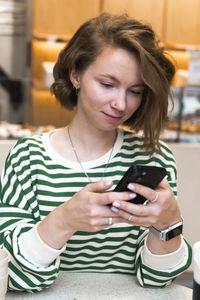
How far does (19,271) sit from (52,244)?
0.12 metres

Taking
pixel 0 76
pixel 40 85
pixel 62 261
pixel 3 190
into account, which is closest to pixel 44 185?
A: pixel 3 190

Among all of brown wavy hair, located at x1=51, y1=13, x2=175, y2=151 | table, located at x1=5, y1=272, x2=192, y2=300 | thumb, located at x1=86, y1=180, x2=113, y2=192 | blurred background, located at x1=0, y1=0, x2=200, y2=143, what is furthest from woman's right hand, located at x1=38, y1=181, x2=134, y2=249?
blurred background, located at x1=0, y1=0, x2=200, y2=143

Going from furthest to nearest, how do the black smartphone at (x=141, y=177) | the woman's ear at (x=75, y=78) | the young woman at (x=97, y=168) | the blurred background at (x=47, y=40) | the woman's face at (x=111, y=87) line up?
1. the blurred background at (x=47, y=40)
2. the woman's ear at (x=75, y=78)
3. the woman's face at (x=111, y=87)
4. the young woman at (x=97, y=168)
5. the black smartphone at (x=141, y=177)

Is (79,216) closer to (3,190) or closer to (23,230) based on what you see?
(23,230)

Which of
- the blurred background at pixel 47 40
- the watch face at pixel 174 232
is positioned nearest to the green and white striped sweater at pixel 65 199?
the watch face at pixel 174 232

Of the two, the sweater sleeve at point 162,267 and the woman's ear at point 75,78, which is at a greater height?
the woman's ear at point 75,78

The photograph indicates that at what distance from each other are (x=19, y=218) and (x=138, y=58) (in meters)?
0.50

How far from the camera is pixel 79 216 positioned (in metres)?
1.01

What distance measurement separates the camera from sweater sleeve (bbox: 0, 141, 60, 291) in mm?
1106

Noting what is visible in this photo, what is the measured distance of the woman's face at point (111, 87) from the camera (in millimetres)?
1202

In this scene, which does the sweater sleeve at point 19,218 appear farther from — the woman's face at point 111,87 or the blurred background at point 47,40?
the blurred background at point 47,40

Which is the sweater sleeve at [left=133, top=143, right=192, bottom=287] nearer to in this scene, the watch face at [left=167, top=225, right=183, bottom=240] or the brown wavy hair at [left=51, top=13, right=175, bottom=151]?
the watch face at [left=167, top=225, right=183, bottom=240]

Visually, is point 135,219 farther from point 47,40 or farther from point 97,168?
point 47,40

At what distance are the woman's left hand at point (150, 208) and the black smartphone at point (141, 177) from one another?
12mm
